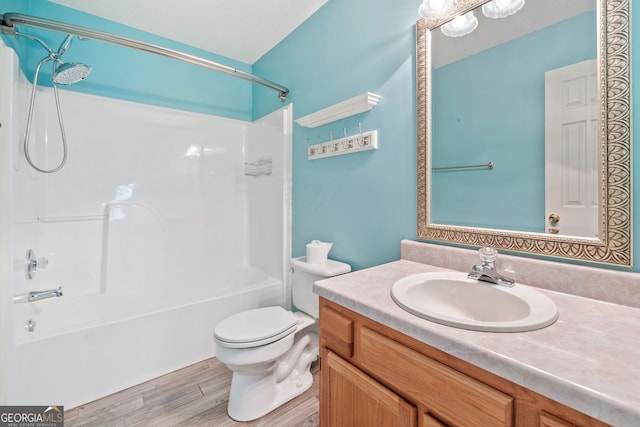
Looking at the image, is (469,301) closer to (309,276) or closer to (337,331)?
(337,331)

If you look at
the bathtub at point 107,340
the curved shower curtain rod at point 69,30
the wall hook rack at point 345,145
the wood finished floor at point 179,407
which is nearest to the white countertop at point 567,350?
the wall hook rack at point 345,145

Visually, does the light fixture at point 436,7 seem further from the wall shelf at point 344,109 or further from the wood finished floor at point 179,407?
the wood finished floor at point 179,407

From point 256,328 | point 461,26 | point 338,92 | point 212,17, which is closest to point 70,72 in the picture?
point 212,17

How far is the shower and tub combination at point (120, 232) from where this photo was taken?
4.71 ft

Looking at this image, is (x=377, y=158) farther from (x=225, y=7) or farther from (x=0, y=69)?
(x=0, y=69)

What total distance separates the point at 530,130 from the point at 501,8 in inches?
19.9

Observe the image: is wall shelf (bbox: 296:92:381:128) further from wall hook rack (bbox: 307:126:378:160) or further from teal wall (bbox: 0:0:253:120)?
teal wall (bbox: 0:0:253:120)

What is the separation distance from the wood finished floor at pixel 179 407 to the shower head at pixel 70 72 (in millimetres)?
1851

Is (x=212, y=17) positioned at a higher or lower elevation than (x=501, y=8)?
higher

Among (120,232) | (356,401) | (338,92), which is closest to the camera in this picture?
(356,401)

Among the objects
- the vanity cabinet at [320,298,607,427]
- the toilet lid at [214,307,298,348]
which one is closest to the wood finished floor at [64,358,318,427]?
the toilet lid at [214,307,298,348]

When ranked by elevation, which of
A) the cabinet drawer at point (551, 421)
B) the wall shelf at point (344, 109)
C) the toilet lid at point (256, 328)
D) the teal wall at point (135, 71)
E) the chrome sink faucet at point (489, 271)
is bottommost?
the toilet lid at point (256, 328)

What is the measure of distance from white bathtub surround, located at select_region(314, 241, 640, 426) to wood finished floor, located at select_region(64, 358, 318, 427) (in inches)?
39.1

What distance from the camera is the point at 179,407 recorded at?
59.1 inches
